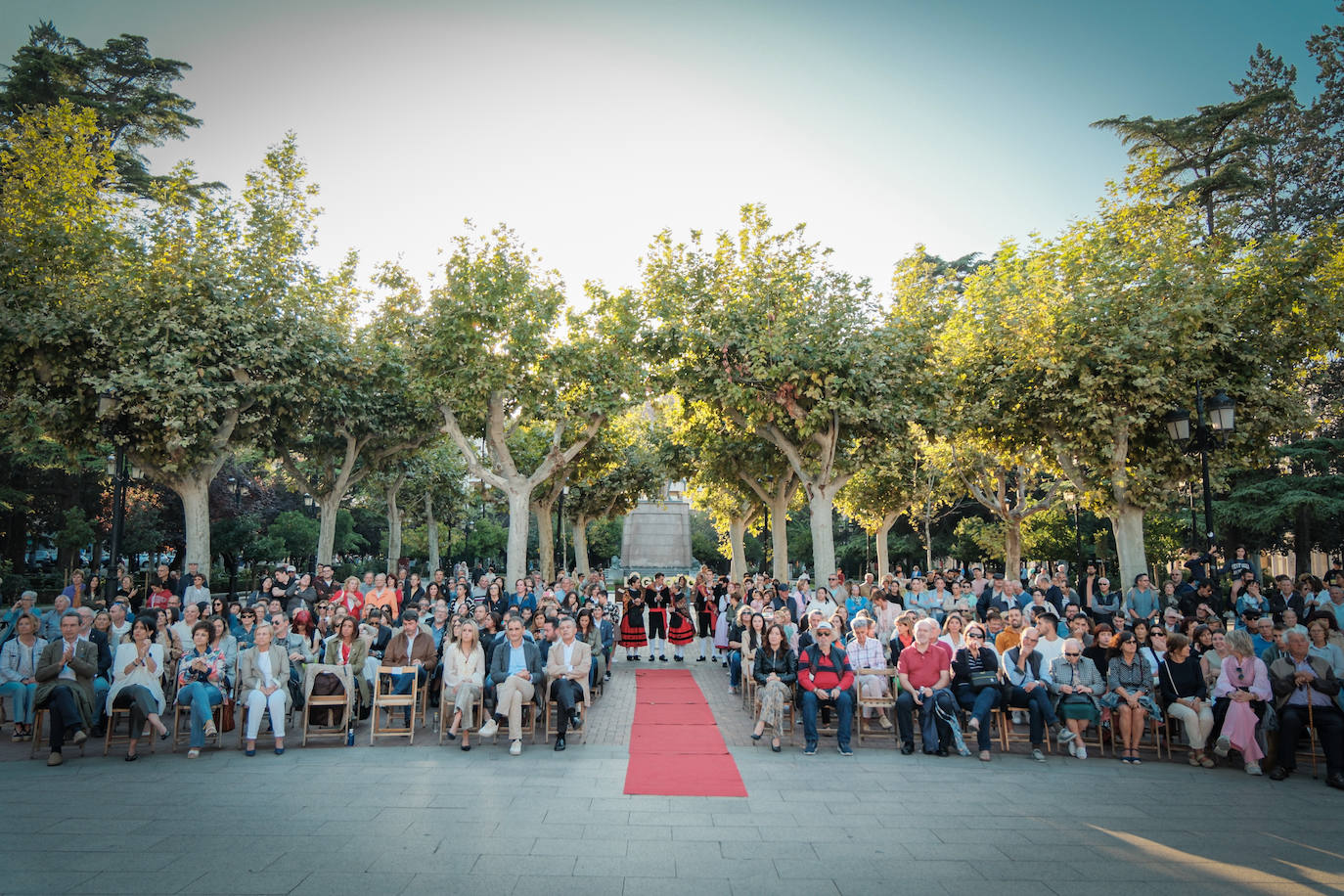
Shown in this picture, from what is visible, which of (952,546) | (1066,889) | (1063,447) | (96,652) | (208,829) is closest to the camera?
(1066,889)

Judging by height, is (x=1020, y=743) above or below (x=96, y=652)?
below

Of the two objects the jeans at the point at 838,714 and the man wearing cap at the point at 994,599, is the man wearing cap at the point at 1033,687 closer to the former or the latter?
the jeans at the point at 838,714

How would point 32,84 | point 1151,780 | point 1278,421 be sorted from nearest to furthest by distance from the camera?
1. point 1151,780
2. point 1278,421
3. point 32,84

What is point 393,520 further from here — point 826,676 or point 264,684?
point 826,676

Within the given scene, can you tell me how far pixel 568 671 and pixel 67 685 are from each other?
5647 mm

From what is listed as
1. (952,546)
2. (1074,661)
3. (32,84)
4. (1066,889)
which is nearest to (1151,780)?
(1074,661)

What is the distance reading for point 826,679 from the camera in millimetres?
8969

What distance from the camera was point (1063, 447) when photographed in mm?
17484

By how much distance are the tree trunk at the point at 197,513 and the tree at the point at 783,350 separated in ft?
38.3

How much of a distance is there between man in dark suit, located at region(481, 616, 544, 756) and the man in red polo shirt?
4612mm

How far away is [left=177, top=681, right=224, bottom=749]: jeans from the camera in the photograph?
27.9 feet

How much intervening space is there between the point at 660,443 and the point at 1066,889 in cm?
2160

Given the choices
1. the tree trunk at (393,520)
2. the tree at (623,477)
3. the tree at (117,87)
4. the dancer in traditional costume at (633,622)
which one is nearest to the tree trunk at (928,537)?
the tree at (623,477)

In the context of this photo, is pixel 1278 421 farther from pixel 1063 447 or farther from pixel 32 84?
pixel 32 84
